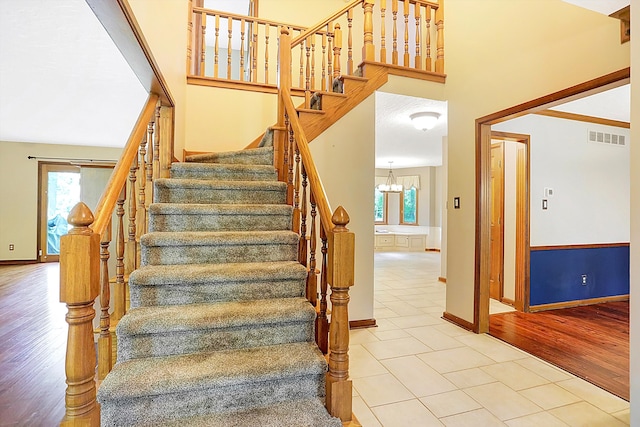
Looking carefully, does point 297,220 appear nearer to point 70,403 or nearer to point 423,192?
point 70,403

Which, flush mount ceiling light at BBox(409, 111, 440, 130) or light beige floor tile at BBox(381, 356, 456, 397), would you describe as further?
flush mount ceiling light at BBox(409, 111, 440, 130)

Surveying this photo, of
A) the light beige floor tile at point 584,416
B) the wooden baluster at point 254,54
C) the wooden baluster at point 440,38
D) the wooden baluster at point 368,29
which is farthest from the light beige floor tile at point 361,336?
the wooden baluster at point 254,54

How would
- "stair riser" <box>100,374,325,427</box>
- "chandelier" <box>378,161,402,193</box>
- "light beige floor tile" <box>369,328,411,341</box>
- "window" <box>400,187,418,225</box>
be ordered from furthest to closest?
"window" <box>400,187,418,225</box>, "chandelier" <box>378,161,402,193</box>, "light beige floor tile" <box>369,328,411,341</box>, "stair riser" <box>100,374,325,427</box>

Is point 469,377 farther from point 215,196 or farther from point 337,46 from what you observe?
point 337,46

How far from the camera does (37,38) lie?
2658 mm

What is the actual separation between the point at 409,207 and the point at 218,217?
27.9 ft

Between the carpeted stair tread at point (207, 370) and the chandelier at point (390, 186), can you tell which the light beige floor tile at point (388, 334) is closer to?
the carpeted stair tread at point (207, 370)

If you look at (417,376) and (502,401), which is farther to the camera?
(417,376)

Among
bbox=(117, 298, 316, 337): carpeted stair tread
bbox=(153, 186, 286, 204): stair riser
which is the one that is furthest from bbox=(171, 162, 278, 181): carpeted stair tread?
bbox=(117, 298, 316, 337): carpeted stair tread

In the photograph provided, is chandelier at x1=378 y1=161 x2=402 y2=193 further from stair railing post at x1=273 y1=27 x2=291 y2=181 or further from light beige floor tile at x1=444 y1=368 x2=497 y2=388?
light beige floor tile at x1=444 y1=368 x2=497 y2=388

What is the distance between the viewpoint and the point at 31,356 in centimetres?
256

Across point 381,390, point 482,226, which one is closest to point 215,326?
point 381,390

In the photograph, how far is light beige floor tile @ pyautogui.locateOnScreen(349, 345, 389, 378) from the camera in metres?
2.30

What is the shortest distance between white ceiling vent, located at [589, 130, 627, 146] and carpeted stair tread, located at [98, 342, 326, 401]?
440 cm
